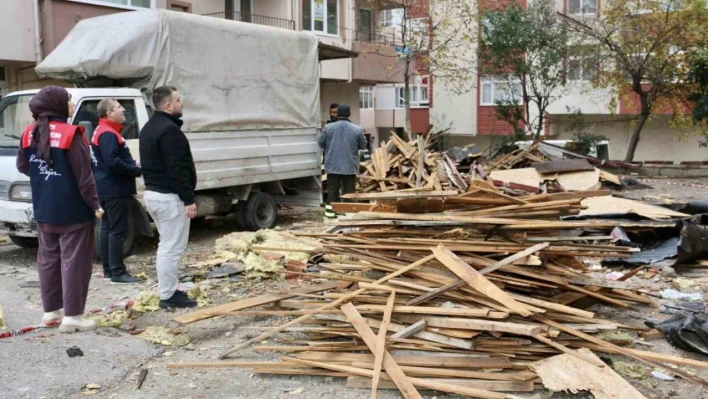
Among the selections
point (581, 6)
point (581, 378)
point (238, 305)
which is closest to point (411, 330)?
point (581, 378)

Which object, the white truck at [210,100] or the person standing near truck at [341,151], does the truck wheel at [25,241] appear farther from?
the person standing near truck at [341,151]

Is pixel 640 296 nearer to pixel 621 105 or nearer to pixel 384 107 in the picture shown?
pixel 621 105

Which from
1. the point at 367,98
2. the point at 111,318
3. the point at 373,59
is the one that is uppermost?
the point at 373,59

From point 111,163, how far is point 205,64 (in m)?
3.15

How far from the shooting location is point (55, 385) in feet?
14.7

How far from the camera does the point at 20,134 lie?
852 cm

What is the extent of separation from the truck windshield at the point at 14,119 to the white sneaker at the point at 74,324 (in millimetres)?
3919

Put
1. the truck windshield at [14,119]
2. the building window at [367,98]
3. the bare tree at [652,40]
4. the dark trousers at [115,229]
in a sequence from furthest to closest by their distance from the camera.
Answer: the building window at [367,98] < the bare tree at [652,40] < the truck windshield at [14,119] < the dark trousers at [115,229]

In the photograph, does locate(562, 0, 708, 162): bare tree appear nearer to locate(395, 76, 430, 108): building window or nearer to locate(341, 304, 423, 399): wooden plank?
locate(395, 76, 430, 108): building window

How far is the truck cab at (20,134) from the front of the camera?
8.06 m

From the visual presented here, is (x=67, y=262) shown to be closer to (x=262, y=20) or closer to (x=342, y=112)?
(x=342, y=112)

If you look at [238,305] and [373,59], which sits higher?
[373,59]

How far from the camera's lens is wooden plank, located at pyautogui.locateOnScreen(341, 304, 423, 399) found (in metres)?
4.05

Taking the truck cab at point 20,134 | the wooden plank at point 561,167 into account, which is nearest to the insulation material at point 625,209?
the wooden plank at point 561,167
